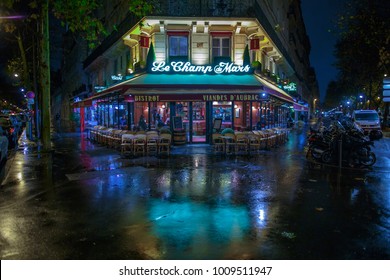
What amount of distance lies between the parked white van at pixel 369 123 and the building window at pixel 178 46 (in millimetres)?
15515

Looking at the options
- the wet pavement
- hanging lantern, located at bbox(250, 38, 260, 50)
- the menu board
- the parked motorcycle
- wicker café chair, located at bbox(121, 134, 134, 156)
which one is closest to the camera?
the wet pavement

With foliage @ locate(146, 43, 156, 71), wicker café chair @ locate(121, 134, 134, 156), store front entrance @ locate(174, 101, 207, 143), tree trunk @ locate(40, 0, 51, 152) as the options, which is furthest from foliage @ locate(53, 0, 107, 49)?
store front entrance @ locate(174, 101, 207, 143)

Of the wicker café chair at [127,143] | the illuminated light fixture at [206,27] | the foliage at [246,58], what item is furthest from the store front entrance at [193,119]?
the wicker café chair at [127,143]

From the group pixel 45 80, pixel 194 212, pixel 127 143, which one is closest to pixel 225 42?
pixel 127 143

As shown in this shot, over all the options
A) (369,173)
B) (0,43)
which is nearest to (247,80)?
(369,173)

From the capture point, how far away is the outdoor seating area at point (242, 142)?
17750 millimetres

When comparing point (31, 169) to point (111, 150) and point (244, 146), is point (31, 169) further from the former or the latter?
point (244, 146)

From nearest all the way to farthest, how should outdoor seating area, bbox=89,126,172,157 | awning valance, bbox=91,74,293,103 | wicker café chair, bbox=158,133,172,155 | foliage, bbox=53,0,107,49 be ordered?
foliage, bbox=53,0,107,49 < wicker café chair, bbox=158,133,172,155 < outdoor seating area, bbox=89,126,172,157 < awning valance, bbox=91,74,293,103

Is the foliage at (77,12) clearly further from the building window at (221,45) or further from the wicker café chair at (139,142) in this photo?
the building window at (221,45)

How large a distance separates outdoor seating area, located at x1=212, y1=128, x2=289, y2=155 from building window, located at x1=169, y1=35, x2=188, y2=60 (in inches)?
223

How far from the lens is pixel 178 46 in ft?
70.8

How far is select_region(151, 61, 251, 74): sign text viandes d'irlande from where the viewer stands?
20.7 m

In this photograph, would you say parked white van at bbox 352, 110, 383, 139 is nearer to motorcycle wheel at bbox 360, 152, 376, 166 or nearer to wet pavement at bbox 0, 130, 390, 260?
motorcycle wheel at bbox 360, 152, 376, 166

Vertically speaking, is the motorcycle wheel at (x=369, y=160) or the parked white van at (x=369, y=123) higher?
the parked white van at (x=369, y=123)
